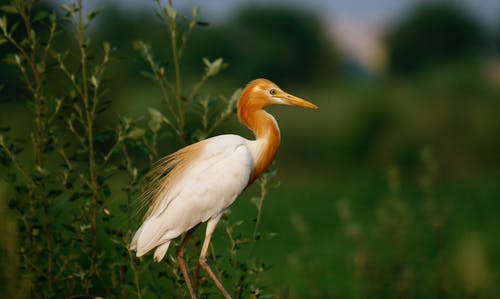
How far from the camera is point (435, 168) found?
4375 mm

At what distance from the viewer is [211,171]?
291 cm

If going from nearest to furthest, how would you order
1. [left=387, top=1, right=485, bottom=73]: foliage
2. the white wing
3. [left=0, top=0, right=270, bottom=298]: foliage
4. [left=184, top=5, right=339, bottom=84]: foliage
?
the white wing → [left=0, top=0, right=270, bottom=298]: foliage → [left=184, top=5, right=339, bottom=84]: foliage → [left=387, top=1, right=485, bottom=73]: foliage

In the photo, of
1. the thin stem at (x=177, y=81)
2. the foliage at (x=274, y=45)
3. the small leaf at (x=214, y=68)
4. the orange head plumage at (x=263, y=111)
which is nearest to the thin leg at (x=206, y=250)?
the orange head plumage at (x=263, y=111)

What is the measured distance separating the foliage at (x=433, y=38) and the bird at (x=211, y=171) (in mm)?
31013

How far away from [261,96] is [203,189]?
0.43m

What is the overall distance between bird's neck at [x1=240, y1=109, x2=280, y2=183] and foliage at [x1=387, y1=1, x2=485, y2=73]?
3100cm

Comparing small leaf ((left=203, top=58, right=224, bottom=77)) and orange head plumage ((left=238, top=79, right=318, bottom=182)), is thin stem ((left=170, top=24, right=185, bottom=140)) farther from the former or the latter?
orange head plumage ((left=238, top=79, right=318, bottom=182))

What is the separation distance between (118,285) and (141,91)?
2525cm

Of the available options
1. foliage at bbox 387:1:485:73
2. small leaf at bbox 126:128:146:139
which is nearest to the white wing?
small leaf at bbox 126:128:146:139

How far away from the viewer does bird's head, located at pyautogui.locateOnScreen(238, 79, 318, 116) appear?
9.33 feet

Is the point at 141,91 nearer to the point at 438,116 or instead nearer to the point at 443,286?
the point at 438,116

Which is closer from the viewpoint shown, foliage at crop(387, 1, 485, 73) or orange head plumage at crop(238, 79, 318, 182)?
orange head plumage at crop(238, 79, 318, 182)

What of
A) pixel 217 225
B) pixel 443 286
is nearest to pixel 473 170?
pixel 443 286

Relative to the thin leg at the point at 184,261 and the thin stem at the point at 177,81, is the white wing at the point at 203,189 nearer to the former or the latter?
the thin leg at the point at 184,261
